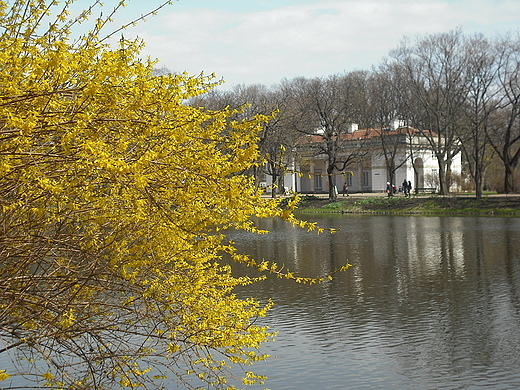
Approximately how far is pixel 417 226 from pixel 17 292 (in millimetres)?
A: 27582

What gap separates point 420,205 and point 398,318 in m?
30.5

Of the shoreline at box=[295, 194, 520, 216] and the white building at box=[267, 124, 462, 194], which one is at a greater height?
the white building at box=[267, 124, 462, 194]

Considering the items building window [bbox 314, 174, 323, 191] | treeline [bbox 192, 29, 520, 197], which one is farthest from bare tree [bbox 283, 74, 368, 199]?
building window [bbox 314, 174, 323, 191]

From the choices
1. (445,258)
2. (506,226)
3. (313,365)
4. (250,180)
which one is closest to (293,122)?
(506,226)

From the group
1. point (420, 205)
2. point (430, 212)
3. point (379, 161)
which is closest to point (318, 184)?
point (379, 161)

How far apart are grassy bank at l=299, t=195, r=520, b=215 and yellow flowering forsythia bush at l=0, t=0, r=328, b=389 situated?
32.2 metres

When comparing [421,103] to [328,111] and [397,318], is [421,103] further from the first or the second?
[397,318]

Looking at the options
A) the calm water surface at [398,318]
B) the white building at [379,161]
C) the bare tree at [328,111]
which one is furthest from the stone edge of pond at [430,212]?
the calm water surface at [398,318]

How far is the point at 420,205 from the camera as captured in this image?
4162 cm

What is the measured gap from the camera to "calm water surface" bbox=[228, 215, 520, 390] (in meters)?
9.03

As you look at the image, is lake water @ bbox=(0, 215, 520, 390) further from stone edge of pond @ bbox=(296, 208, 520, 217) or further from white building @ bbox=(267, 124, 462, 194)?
white building @ bbox=(267, 124, 462, 194)

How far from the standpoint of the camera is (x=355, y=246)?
2375 cm

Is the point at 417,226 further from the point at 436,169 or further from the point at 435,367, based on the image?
the point at 436,169

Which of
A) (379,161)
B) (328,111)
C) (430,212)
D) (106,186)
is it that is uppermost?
(328,111)
